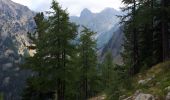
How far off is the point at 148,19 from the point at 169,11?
7.49 feet

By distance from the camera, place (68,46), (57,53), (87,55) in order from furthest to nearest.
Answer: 1. (87,55)
2. (68,46)
3. (57,53)

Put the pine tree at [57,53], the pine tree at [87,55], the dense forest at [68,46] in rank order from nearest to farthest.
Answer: the dense forest at [68,46], the pine tree at [57,53], the pine tree at [87,55]

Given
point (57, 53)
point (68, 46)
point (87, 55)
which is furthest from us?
point (87, 55)

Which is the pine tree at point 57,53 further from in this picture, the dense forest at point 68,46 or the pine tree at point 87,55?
the pine tree at point 87,55

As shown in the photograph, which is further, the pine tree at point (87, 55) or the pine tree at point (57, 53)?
the pine tree at point (87, 55)

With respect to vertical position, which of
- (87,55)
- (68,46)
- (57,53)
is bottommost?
(57,53)

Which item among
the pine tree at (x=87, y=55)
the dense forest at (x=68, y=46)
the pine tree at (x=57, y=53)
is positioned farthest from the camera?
the pine tree at (x=87, y=55)

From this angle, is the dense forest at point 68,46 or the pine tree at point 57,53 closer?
the dense forest at point 68,46

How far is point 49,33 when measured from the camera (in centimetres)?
3509

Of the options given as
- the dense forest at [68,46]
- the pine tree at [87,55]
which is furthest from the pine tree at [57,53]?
the pine tree at [87,55]

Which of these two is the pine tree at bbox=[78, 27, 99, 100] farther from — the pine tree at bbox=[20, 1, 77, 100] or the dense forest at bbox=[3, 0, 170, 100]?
the pine tree at bbox=[20, 1, 77, 100]

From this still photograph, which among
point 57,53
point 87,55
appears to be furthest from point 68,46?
point 87,55

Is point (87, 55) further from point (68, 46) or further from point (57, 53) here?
point (57, 53)

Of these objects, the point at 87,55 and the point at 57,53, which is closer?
the point at 57,53
